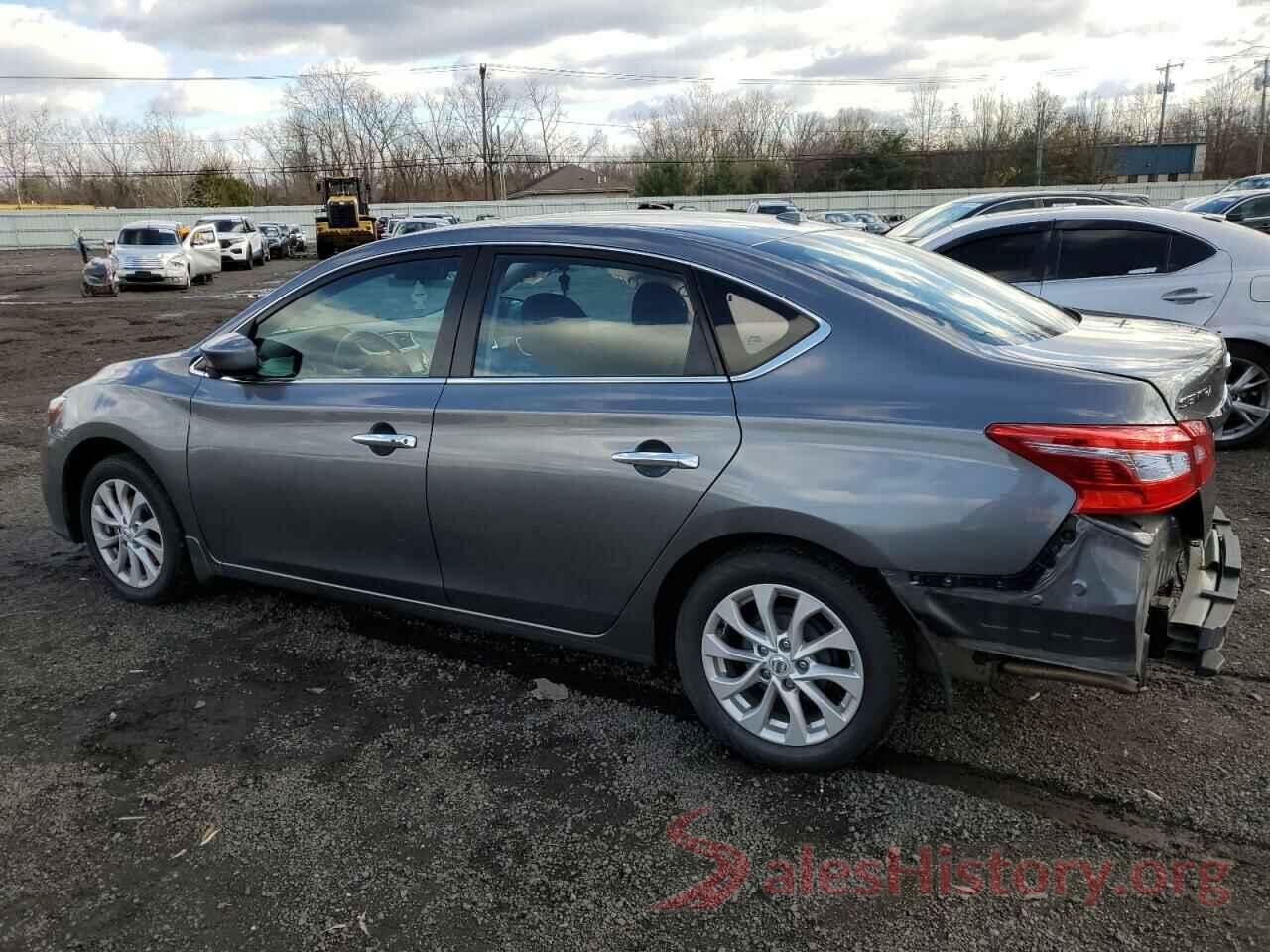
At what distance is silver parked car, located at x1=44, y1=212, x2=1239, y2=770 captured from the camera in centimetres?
268

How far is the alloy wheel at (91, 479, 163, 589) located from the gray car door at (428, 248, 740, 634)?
1750mm

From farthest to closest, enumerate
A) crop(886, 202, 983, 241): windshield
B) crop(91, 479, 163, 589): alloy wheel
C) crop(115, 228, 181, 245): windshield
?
crop(115, 228, 181, 245): windshield
crop(886, 202, 983, 241): windshield
crop(91, 479, 163, 589): alloy wheel

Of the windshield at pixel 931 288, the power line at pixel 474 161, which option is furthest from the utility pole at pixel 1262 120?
the windshield at pixel 931 288

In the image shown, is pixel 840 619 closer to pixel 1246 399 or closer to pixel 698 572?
pixel 698 572

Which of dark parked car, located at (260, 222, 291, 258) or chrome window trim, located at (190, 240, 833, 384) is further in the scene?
dark parked car, located at (260, 222, 291, 258)

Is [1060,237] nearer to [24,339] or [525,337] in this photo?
[525,337]

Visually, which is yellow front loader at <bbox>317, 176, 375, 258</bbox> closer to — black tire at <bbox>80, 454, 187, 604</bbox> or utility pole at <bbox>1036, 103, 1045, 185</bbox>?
black tire at <bbox>80, 454, 187, 604</bbox>

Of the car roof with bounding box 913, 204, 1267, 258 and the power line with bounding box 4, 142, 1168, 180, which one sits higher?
the power line with bounding box 4, 142, 1168, 180

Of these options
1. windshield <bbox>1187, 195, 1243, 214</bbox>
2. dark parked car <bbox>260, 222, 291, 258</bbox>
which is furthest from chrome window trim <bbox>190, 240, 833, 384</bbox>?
dark parked car <bbox>260, 222, 291, 258</bbox>

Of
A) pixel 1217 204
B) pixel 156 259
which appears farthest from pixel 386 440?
pixel 156 259

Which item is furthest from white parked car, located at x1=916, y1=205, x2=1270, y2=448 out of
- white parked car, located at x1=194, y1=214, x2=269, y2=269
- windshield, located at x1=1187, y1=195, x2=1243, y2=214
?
white parked car, located at x1=194, y1=214, x2=269, y2=269

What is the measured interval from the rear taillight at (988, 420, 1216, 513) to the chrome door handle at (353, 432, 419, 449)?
207 centimetres

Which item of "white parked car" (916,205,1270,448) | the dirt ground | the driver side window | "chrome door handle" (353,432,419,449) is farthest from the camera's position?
"white parked car" (916,205,1270,448)

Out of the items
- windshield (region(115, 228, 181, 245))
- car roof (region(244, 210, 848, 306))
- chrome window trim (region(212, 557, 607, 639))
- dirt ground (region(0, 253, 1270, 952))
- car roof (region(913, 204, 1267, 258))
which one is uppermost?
car roof (region(244, 210, 848, 306))
